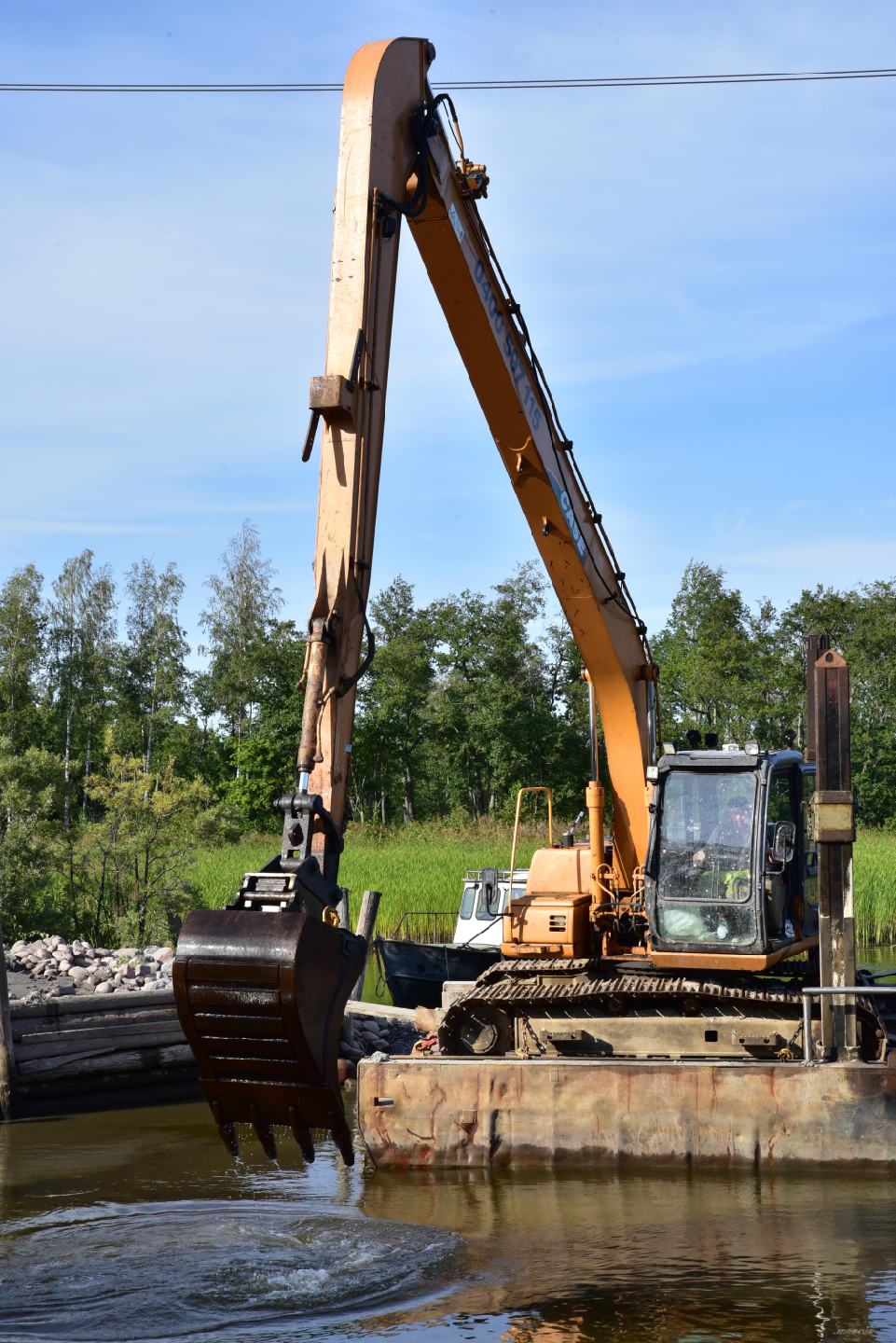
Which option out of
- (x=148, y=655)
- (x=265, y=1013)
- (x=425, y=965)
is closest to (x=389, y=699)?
(x=148, y=655)

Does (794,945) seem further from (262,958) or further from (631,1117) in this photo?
(262,958)

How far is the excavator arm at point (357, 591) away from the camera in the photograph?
19.4ft

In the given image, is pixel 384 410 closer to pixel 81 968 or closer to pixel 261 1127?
pixel 261 1127

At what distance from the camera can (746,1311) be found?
→ 6.50 metres

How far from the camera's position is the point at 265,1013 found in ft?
19.1

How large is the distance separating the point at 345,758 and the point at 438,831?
29.2 metres

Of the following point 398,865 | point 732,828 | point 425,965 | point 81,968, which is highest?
point 732,828

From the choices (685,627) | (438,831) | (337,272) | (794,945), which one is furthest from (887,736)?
(337,272)

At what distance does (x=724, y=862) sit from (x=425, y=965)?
314 inches

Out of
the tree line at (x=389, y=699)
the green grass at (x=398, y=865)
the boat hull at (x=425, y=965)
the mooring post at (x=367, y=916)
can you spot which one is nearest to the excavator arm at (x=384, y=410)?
the mooring post at (x=367, y=916)

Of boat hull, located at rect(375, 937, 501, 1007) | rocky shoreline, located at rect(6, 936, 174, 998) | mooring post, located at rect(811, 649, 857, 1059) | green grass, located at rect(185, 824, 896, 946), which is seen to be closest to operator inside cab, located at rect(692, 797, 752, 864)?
mooring post, located at rect(811, 649, 857, 1059)

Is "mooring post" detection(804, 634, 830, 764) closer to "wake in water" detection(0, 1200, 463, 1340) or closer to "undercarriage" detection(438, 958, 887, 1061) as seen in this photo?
"undercarriage" detection(438, 958, 887, 1061)

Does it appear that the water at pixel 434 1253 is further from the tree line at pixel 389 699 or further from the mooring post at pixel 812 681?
the tree line at pixel 389 699

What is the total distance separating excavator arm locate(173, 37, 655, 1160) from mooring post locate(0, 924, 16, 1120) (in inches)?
198
